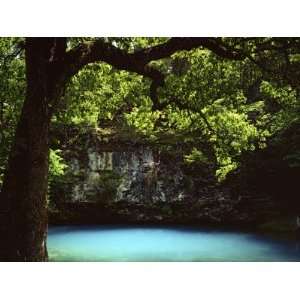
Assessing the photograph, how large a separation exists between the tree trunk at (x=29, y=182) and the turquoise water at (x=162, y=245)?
18.4 ft

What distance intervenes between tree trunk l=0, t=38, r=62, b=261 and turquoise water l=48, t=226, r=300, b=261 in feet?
18.4

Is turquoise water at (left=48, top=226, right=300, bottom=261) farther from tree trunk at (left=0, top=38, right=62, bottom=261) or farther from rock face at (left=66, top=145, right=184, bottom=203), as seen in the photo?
tree trunk at (left=0, top=38, right=62, bottom=261)

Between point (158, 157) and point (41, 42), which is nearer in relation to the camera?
point (41, 42)

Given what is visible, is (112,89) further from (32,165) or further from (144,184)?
(144,184)

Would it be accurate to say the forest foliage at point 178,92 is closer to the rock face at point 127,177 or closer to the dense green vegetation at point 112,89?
the dense green vegetation at point 112,89

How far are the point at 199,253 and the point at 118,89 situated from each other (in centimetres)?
538

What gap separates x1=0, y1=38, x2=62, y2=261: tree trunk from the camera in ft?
16.8

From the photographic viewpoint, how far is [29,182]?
5129mm

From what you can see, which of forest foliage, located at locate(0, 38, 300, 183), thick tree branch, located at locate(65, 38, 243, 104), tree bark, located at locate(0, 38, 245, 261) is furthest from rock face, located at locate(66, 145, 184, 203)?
tree bark, located at locate(0, 38, 245, 261)

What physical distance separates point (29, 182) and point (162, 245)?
25.7 feet

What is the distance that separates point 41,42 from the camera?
536 cm

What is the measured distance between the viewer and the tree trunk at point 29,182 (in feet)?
16.8
